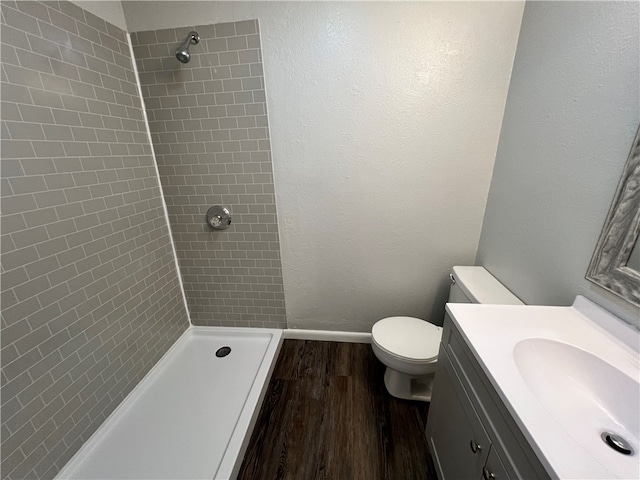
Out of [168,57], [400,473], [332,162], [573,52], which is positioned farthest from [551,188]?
[168,57]

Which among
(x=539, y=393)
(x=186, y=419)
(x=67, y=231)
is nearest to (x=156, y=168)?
(x=67, y=231)

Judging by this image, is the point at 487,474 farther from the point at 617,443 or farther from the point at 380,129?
the point at 380,129

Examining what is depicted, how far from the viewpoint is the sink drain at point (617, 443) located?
650 millimetres

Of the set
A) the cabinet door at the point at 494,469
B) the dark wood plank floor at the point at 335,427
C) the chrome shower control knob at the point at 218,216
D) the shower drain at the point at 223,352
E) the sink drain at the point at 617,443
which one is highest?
the chrome shower control knob at the point at 218,216

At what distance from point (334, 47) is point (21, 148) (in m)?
1.44

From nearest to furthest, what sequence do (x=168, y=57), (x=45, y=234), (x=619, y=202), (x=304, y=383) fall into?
(x=619, y=202) → (x=45, y=234) → (x=168, y=57) → (x=304, y=383)

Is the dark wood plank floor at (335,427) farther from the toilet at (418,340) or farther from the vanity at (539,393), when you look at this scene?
the vanity at (539,393)

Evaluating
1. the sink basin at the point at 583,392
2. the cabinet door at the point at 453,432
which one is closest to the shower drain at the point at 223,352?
the cabinet door at the point at 453,432

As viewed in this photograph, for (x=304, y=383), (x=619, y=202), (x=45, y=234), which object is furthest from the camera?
(x=304, y=383)

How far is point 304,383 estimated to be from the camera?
65.7 inches

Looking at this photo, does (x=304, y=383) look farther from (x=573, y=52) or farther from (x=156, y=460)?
(x=573, y=52)

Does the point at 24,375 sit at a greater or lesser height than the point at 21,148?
lesser

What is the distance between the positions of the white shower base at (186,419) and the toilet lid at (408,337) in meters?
0.76

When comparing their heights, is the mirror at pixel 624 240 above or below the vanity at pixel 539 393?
above
